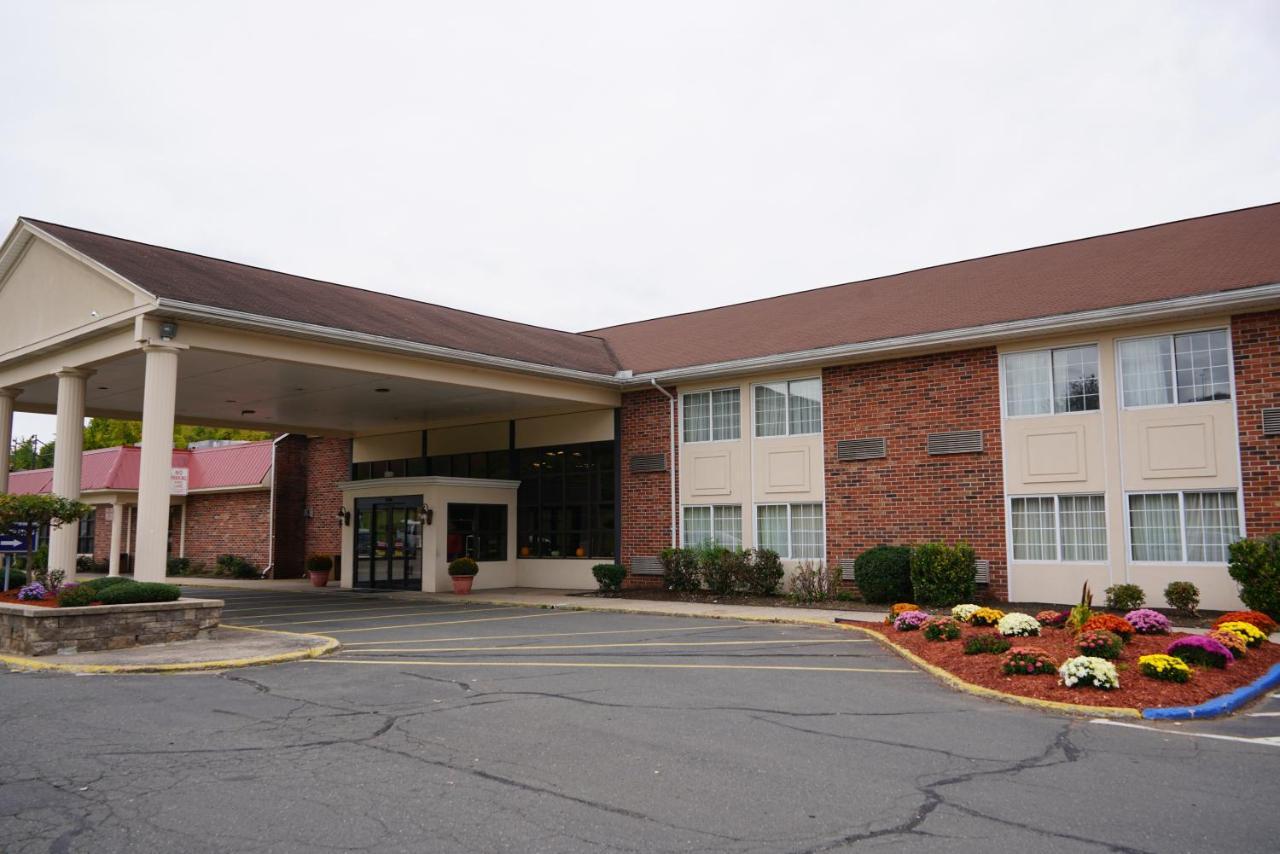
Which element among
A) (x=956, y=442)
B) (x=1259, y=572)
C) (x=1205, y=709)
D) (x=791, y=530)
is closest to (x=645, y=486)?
(x=791, y=530)

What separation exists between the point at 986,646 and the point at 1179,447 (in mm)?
7195

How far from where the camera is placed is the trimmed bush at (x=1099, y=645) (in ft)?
33.9

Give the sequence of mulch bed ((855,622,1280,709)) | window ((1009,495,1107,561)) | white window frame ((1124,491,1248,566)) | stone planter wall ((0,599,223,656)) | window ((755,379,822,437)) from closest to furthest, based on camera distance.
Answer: mulch bed ((855,622,1280,709)), stone planter wall ((0,599,223,656)), white window frame ((1124,491,1248,566)), window ((1009,495,1107,561)), window ((755,379,822,437))

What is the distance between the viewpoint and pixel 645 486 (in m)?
23.0

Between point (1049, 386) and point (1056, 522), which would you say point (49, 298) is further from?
point (1056, 522)

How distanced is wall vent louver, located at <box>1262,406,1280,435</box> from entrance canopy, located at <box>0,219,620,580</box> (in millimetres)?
12968

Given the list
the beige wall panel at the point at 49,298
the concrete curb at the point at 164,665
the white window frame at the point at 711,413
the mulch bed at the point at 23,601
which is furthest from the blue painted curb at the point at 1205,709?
the beige wall panel at the point at 49,298

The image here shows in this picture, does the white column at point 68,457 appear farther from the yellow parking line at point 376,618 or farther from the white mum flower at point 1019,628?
the white mum flower at point 1019,628

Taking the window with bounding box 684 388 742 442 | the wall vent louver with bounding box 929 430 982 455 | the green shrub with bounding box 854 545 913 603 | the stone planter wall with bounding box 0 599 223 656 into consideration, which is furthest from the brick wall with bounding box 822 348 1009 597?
the stone planter wall with bounding box 0 599 223 656

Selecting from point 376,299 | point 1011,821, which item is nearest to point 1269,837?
point 1011,821

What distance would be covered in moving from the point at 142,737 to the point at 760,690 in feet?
18.8

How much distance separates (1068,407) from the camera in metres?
17.3

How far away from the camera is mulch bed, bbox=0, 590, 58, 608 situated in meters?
13.5

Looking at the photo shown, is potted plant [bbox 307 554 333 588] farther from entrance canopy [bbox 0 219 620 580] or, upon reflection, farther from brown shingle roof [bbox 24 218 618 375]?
brown shingle roof [bbox 24 218 618 375]
